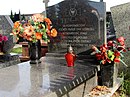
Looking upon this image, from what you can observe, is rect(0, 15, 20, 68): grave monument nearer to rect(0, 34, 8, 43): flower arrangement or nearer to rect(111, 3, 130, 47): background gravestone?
rect(0, 34, 8, 43): flower arrangement

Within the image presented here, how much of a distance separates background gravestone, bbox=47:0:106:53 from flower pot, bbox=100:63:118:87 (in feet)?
2.38

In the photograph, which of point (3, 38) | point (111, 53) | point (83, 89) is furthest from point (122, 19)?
point (3, 38)

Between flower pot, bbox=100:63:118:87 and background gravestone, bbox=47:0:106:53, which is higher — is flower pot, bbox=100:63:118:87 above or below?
below

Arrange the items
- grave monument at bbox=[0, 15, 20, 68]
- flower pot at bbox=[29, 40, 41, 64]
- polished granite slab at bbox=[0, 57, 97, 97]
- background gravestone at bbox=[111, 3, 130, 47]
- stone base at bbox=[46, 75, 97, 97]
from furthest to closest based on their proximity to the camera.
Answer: grave monument at bbox=[0, 15, 20, 68] → background gravestone at bbox=[111, 3, 130, 47] → flower pot at bbox=[29, 40, 41, 64] → stone base at bbox=[46, 75, 97, 97] → polished granite slab at bbox=[0, 57, 97, 97]

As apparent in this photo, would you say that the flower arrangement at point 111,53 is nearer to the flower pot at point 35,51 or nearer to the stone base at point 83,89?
the stone base at point 83,89

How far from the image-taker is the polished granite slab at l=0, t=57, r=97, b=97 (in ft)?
9.20

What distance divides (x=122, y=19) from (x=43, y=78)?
2.84 metres

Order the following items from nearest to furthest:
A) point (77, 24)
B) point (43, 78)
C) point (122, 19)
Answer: point (43, 78) < point (77, 24) < point (122, 19)

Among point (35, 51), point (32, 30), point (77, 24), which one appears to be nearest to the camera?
A: point (32, 30)

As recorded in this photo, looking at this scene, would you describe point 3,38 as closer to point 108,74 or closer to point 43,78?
point 43,78

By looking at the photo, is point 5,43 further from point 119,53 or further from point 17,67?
point 119,53

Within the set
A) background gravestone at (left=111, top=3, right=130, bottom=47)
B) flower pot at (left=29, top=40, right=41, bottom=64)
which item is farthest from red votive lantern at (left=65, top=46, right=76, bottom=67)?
background gravestone at (left=111, top=3, right=130, bottom=47)

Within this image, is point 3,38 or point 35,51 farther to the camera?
point 3,38

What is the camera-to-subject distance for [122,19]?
17.8 feet
